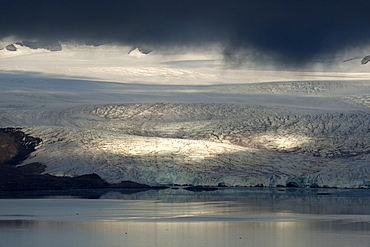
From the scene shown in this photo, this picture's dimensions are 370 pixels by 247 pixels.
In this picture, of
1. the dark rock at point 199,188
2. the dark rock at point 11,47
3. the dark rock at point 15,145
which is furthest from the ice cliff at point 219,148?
the dark rock at point 11,47

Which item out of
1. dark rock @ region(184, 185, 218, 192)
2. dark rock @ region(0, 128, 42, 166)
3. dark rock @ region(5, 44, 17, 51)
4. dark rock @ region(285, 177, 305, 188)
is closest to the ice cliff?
dark rock @ region(285, 177, 305, 188)

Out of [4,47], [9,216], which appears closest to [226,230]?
[9,216]

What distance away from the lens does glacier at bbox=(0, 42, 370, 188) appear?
3117cm

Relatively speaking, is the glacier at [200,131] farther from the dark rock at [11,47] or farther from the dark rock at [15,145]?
the dark rock at [11,47]

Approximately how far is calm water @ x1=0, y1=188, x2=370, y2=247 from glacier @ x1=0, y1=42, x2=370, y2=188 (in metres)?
4.23

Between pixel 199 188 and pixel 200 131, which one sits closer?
pixel 199 188

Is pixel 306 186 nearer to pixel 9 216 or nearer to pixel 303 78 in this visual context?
pixel 9 216

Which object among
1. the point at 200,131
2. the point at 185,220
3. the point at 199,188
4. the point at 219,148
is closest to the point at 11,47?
the point at 200,131

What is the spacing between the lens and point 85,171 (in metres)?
30.9

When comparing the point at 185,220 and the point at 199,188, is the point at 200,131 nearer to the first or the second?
the point at 199,188

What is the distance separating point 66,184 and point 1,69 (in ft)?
154

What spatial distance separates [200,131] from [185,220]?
22.4m

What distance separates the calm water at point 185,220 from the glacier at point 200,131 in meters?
4.23

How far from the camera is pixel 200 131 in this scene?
39.9 m
